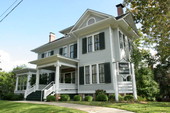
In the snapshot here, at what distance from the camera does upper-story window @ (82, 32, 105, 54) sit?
11.9 meters

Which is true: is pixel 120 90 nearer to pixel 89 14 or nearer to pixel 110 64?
pixel 110 64

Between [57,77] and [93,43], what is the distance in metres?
4.63

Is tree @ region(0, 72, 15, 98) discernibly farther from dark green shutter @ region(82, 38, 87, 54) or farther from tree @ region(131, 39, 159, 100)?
tree @ region(131, 39, 159, 100)

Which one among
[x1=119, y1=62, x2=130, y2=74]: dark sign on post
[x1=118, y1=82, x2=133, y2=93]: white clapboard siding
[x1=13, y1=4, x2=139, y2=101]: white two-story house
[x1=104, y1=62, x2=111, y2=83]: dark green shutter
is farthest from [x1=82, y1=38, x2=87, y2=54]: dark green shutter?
[x1=118, y1=82, x2=133, y2=93]: white clapboard siding

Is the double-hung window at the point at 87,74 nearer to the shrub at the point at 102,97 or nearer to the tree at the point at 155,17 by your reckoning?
the shrub at the point at 102,97

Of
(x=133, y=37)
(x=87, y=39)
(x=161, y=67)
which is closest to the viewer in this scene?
(x=87, y=39)

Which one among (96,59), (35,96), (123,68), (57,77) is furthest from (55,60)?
(123,68)

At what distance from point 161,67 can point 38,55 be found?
58.1 ft

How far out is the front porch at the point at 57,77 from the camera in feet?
37.8

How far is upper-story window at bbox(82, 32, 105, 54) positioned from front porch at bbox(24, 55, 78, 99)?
5.75 feet

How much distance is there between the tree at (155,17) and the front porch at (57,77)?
6.95 m

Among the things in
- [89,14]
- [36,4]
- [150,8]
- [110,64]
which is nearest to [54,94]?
[110,64]

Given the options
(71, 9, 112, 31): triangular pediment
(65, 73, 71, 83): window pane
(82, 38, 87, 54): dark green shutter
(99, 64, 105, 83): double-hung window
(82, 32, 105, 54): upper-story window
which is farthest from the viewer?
(65, 73, 71, 83): window pane

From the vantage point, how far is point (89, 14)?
1341cm
